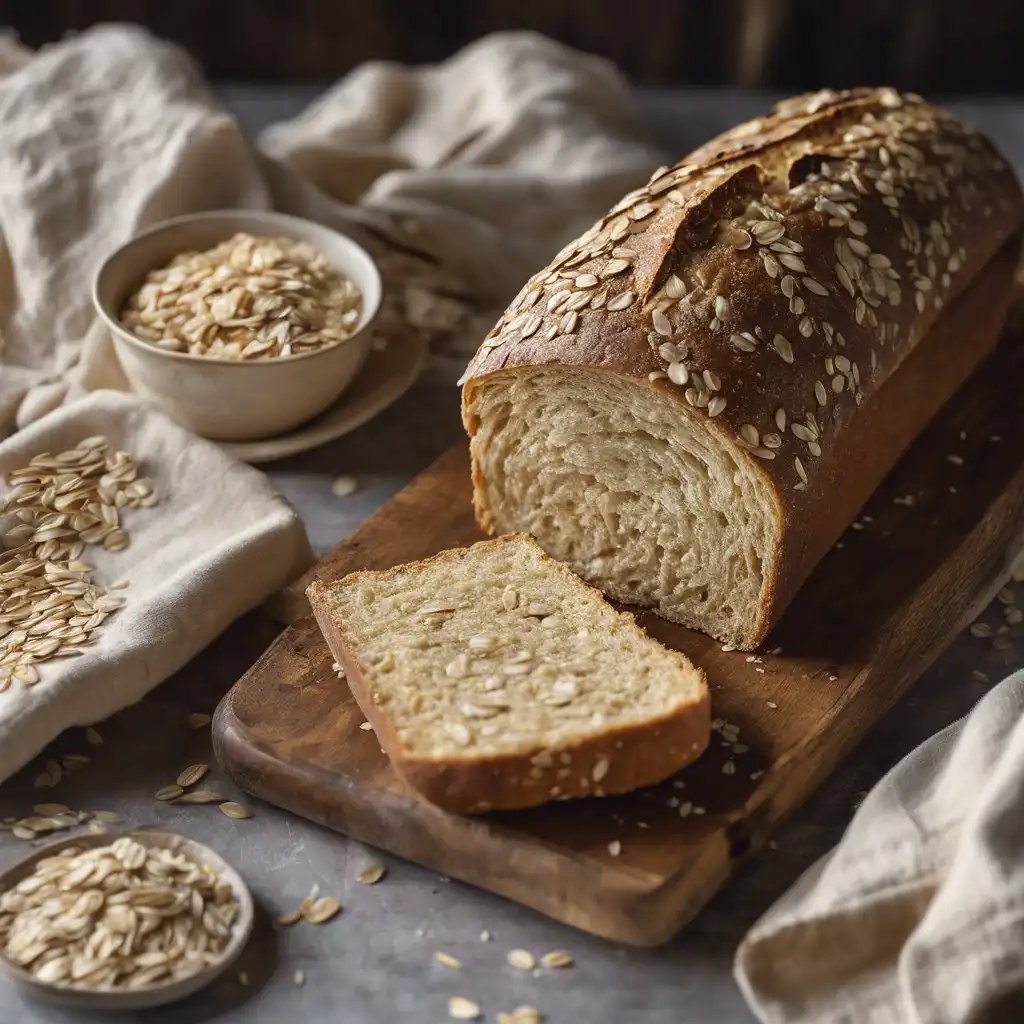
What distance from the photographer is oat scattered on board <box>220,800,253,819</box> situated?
2629 mm

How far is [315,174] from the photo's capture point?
4242 millimetres

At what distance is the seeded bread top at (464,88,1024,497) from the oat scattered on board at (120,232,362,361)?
0.61 metres

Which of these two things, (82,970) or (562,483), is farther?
(562,483)

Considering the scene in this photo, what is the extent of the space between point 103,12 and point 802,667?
415cm

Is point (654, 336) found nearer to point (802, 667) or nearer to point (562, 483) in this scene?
point (562, 483)

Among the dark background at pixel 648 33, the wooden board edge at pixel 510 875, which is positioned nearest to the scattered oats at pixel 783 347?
the wooden board edge at pixel 510 875

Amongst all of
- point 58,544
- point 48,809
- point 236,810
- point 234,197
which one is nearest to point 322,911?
point 236,810

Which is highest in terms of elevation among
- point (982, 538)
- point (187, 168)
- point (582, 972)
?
point (187, 168)

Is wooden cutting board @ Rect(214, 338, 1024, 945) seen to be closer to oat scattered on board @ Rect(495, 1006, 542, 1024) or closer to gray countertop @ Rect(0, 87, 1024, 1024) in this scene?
gray countertop @ Rect(0, 87, 1024, 1024)

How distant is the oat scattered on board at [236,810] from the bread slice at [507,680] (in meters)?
0.27

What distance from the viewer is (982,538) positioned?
10.3 feet

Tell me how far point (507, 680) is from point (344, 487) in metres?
1.06

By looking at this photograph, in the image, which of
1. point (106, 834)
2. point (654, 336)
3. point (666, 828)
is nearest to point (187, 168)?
point (654, 336)

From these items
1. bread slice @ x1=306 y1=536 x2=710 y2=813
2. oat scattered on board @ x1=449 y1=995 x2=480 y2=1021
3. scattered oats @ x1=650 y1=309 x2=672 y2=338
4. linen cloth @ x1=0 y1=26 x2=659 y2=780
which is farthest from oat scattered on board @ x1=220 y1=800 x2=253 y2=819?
scattered oats @ x1=650 y1=309 x2=672 y2=338
